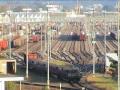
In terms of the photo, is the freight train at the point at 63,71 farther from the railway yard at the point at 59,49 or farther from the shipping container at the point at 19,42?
the shipping container at the point at 19,42

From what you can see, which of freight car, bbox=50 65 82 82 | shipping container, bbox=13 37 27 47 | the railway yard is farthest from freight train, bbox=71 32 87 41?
freight car, bbox=50 65 82 82

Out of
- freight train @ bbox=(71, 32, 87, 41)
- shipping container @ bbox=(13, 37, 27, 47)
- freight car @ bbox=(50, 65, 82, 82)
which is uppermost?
freight train @ bbox=(71, 32, 87, 41)

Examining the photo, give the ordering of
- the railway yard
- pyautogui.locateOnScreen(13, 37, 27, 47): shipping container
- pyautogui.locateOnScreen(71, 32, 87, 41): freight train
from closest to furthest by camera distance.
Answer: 1. the railway yard
2. pyautogui.locateOnScreen(13, 37, 27, 47): shipping container
3. pyautogui.locateOnScreen(71, 32, 87, 41): freight train

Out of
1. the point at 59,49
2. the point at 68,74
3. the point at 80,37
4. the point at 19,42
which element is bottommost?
the point at 68,74

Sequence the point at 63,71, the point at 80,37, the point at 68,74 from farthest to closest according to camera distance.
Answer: the point at 80,37 → the point at 63,71 → the point at 68,74

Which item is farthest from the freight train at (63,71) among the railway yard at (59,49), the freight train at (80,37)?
the freight train at (80,37)

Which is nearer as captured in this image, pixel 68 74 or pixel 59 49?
pixel 68 74

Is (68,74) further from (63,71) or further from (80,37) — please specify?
(80,37)

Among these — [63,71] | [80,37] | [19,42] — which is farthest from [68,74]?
[80,37]

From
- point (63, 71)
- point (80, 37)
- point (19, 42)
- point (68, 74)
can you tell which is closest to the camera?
point (68, 74)

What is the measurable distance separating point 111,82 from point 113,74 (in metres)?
1.33

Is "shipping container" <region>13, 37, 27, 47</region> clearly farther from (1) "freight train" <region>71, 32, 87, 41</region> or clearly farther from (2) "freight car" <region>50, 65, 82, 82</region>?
(2) "freight car" <region>50, 65, 82, 82</region>

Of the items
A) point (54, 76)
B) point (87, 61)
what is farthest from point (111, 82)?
point (87, 61)

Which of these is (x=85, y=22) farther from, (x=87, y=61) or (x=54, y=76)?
(x=54, y=76)
